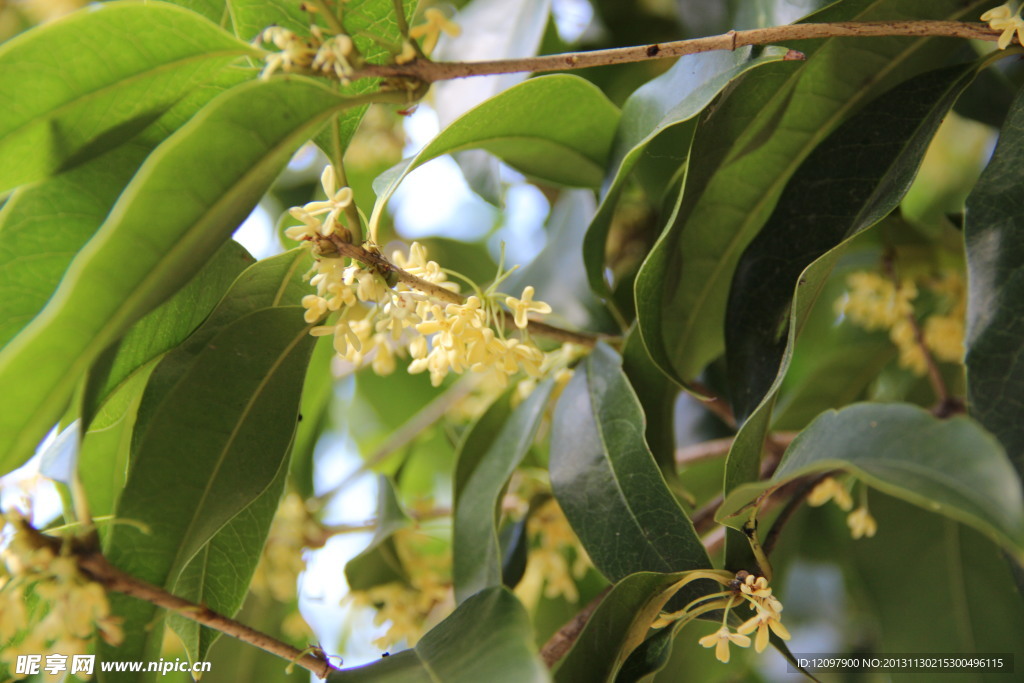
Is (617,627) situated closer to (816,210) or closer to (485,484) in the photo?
(485,484)

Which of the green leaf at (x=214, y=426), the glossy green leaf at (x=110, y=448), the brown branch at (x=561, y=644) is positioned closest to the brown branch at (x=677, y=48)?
the green leaf at (x=214, y=426)

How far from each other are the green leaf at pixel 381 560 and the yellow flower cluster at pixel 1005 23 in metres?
0.79

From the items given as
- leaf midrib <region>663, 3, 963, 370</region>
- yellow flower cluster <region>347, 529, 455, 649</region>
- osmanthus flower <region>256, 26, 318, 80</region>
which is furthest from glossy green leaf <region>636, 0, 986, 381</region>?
yellow flower cluster <region>347, 529, 455, 649</region>

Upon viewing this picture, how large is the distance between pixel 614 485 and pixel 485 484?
18cm

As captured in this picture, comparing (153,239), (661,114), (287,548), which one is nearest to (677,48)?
(661,114)

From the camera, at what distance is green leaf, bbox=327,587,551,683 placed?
1.82 feet

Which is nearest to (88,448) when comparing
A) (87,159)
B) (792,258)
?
(87,159)

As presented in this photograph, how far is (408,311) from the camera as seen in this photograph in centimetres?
71

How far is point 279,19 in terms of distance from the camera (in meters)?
0.68

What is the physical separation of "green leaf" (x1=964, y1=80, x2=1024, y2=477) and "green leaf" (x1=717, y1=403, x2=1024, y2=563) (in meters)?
0.12

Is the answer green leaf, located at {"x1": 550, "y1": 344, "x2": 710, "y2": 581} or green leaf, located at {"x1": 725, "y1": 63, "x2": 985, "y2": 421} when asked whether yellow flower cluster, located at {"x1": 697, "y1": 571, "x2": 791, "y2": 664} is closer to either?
green leaf, located at {"x1": 550, "y1": 344, "x2": 710, "y2": 581}

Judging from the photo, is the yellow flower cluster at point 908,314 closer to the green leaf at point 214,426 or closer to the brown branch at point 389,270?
the brown branch at point 389,270

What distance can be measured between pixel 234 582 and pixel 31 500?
0.23 metres

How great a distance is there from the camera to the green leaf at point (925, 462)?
1.41 ft
